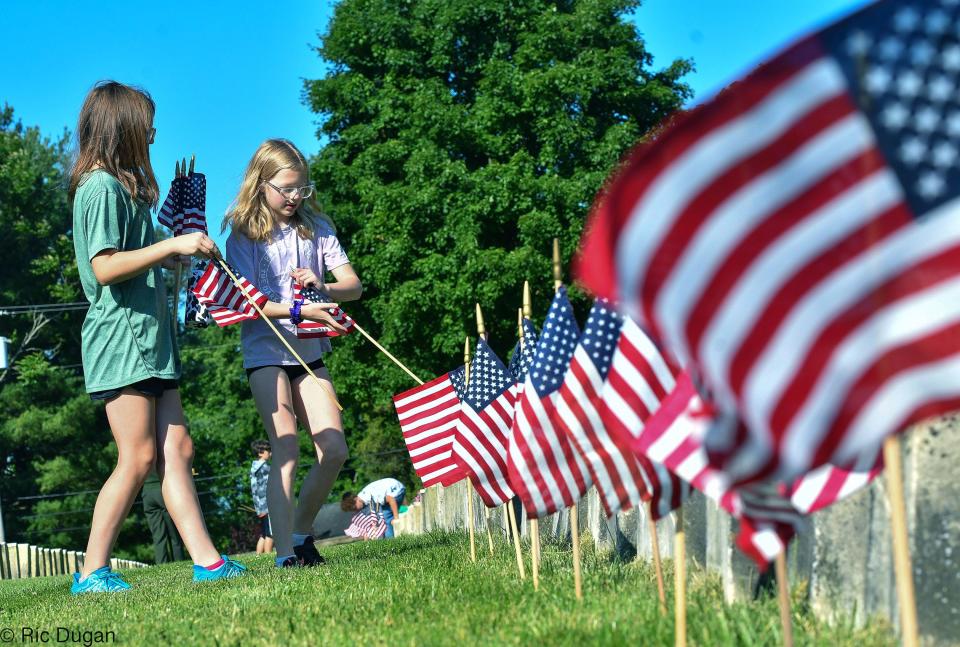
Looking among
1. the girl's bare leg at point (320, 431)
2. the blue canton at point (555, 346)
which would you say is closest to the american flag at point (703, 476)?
the blue canton at point (555, 346)

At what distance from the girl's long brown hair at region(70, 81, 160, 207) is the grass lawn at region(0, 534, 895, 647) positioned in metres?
2.24

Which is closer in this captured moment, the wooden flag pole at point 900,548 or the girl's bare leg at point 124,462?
the wooden flag pole at point 900,548

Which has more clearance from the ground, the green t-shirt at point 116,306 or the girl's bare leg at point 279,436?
the green t-shirt at point 116,306

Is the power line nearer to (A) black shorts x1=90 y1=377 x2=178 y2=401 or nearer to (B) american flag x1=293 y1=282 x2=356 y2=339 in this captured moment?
(B) american flag x1=293 y1=282 x2=356 y2=339

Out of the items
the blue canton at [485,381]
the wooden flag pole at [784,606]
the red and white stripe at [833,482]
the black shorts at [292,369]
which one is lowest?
the wooden flag pole at [784,606]

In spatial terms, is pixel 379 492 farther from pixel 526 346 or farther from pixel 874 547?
pixel 874 547

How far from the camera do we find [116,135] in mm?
6992

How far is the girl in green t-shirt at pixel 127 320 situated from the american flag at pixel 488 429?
146cm

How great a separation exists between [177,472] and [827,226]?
5.19 m

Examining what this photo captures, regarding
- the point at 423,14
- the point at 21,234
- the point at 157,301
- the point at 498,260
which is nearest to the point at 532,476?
the point at 157,301

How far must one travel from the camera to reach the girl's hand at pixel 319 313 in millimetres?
7625

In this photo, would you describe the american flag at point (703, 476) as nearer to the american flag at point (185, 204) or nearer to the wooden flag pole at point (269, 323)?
the wooden flag pole at point (269, 323)

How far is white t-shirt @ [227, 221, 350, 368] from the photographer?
7.78 meters

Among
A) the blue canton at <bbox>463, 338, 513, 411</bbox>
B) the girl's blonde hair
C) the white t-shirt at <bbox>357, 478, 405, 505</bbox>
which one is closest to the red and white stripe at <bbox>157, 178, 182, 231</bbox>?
the girl's blonde hair
